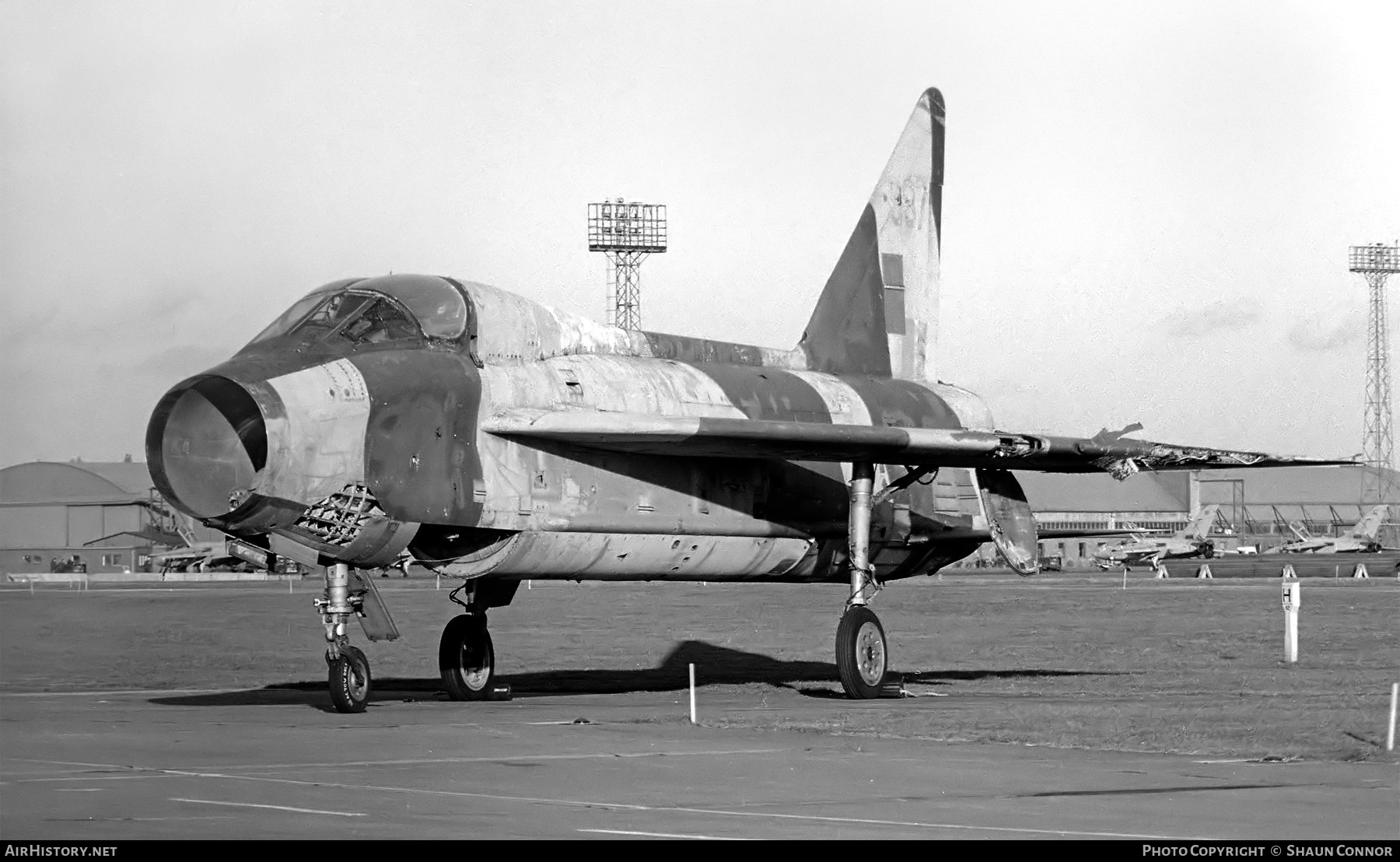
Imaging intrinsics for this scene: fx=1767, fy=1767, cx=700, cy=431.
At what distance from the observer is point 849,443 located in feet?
62.2

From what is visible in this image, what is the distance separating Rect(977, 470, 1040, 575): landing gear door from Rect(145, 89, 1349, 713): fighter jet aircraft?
31 millimetres

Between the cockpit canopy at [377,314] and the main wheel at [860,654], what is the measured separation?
5518 mm

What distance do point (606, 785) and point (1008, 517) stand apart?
480 inches

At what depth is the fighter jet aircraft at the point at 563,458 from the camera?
16.6 meters

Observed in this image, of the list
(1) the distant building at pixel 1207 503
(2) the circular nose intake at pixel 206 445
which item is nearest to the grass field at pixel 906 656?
(2) the circular nose intake at pixel 206 445

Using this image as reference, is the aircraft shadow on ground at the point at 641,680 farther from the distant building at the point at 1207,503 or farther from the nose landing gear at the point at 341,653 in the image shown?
the distant building at the point at 1207,503

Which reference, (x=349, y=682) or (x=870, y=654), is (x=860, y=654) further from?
(x=349, y=682)

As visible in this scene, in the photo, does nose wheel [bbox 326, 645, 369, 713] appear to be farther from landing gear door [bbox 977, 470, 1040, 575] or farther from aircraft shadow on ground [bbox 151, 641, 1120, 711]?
landing gear door [bbox 977, 470, 1040, 575]

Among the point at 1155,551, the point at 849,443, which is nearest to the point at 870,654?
the point at 849,443

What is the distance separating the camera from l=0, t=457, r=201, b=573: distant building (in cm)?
8706

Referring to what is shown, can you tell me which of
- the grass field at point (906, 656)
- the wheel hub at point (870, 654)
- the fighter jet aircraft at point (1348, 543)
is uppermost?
the wheel hub at point (870, 654)

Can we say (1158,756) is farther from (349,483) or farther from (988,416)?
(988,416)

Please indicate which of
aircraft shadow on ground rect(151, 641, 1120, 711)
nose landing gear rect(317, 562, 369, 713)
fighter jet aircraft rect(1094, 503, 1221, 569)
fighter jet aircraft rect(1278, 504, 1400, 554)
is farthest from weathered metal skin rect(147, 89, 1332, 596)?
fighter jet aircraft rect(1278, 504, 1400, 554)

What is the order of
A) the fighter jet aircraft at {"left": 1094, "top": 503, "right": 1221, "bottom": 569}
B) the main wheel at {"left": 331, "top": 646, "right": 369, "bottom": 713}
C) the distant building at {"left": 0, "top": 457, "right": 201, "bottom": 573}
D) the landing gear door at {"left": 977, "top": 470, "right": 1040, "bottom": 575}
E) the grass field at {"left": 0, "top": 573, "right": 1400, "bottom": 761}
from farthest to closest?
1. the fighter jet aircraft at {"left": 1094, "top": 503, "right": 1221, "bottom": 569}
2. the distant building at {"left": 0, "top": 457, "right": 201, "bottom": 573}
3. the landing gear door at {"left": 977, "top": 470, "right": 1040, "bottom": 575}
4. the main wheel at {"left": 331, "top": 646, "right": 369, "bottom": 713}
5. the grass field at {"left": 0, "top": 573, "right": 1400, "bottom": 761}
